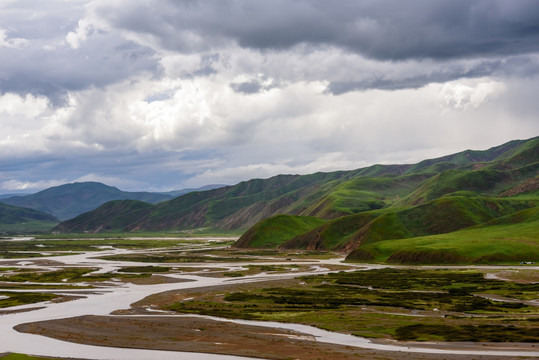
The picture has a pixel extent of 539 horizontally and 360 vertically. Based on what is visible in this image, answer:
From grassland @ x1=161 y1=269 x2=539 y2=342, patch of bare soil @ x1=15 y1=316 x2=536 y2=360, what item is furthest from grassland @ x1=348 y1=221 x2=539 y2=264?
patch of bare soil @ x1=15 y1=316 x2=536 y2=360

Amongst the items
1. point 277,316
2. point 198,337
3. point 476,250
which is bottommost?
point 476,250

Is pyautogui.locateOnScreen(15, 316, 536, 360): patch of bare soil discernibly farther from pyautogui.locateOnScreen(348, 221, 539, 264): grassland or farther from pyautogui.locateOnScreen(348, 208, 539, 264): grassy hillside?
pyautogui.locateOnScreen(348, 208, 539, 264): grassy hillside

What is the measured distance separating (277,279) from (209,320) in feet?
203

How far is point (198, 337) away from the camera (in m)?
62.6

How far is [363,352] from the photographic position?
53.1 m

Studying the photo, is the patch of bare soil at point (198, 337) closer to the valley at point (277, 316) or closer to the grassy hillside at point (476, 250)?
the valley at point (277, 316)

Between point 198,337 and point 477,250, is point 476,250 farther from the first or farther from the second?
point 198,337

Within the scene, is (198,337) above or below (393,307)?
above

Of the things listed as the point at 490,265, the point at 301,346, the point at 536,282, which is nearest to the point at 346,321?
the point at 301,346

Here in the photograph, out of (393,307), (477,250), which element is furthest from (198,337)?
(477,250)

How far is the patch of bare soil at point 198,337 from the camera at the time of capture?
52969mm

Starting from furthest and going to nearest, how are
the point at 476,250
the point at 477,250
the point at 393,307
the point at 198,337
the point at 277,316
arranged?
the point at 476,250 → the point at 477,250 → the point at 393,307 → the point at 277,316 → the point at 198,337

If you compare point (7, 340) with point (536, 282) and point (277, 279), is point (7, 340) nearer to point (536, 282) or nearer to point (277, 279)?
point (277, 279)

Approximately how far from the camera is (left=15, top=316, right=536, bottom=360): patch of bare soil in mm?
52969
